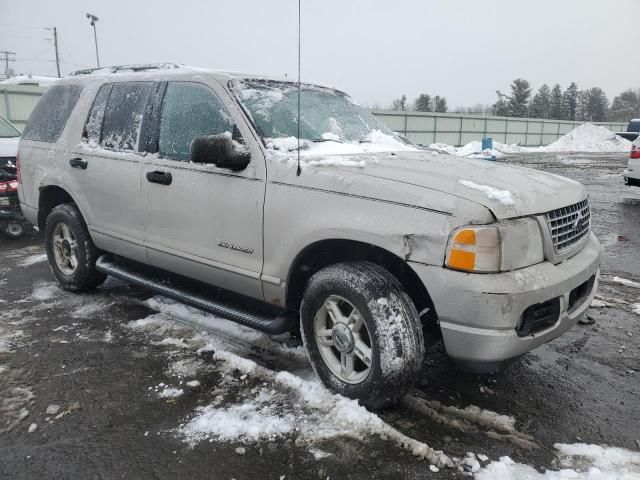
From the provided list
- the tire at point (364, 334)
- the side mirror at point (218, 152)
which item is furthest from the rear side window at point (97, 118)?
the tire at point (364, 334)

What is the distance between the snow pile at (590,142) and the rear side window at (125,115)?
35.5 m

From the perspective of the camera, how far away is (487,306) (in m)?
2.33

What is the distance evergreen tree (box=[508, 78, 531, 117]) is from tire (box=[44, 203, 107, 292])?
6850cm

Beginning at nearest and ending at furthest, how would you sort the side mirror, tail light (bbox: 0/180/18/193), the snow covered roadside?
the side mirror, tail light (bbox: 0/180/18/193), the snow covered roadside

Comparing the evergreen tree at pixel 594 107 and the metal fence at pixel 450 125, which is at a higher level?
the evergreen tree at pixel 594 107

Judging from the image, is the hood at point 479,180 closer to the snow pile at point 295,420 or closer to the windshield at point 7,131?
the snow pile at point 295,420

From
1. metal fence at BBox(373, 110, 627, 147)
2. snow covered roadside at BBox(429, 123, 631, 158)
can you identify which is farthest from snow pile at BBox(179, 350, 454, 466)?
snow covered roadside at BBox(429, 123, 631, 158)

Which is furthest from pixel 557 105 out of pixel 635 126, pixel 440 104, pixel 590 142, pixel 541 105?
pixel 590 142

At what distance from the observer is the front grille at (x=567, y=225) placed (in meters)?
2.65

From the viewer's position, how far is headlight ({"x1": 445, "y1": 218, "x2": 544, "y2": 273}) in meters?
2.34

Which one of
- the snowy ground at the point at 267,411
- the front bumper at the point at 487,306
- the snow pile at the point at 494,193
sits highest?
the snow pile at the point at 494,193

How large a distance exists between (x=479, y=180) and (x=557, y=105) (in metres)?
76.2

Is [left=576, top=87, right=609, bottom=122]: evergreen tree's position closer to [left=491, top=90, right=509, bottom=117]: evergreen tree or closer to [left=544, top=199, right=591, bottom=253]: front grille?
[left=491, top=90, right=509, bottom=117]: evergreen tree

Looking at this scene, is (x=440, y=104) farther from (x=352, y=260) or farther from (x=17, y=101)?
(x=352, y=260)
